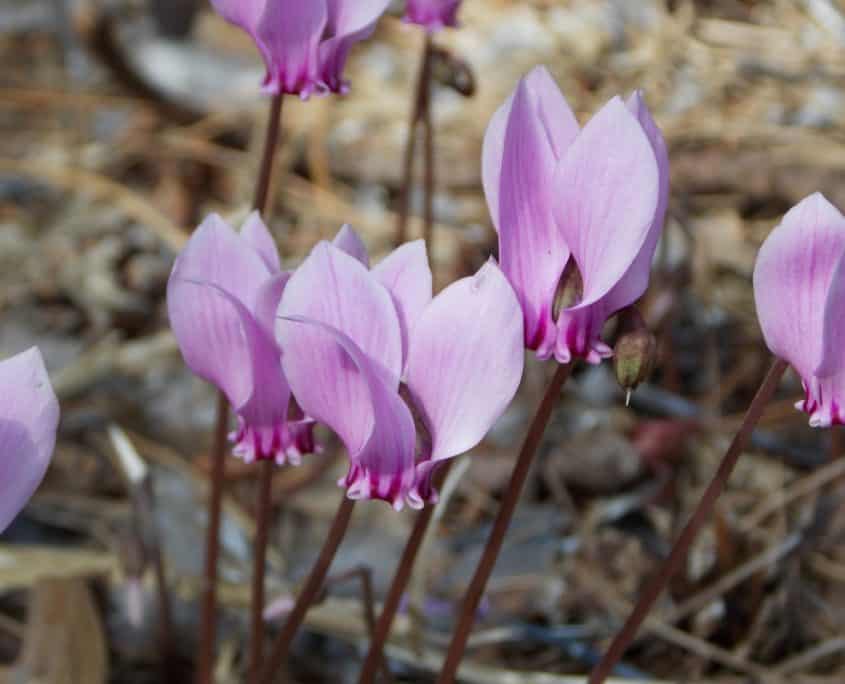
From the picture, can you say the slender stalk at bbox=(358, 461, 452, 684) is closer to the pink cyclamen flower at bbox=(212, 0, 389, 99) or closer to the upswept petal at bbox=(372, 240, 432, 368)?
the upswept petal at bbox=(372, 240, 432, 368)

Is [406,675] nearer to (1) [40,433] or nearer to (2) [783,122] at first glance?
(1) [40,433]

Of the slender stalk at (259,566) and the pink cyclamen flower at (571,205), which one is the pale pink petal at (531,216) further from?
the slender stalk at (259,566)

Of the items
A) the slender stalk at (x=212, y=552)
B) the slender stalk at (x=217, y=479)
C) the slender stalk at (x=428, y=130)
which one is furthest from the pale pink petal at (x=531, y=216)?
the slender stalk at (x=428, y=130)

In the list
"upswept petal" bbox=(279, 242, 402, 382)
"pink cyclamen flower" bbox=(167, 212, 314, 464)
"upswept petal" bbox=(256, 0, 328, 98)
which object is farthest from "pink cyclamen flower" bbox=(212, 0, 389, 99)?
"upswept petal" bbox=(279, 242, 402, 382)

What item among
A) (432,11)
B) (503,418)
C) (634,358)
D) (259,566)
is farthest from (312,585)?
(503,418)

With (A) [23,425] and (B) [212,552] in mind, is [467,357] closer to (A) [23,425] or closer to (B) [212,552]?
(A) [23,425]

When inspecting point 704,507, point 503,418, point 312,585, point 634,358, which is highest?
point 634,358
